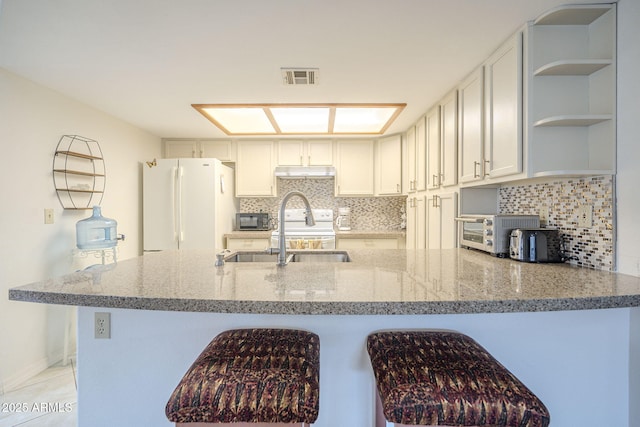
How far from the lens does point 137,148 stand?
3.58 m

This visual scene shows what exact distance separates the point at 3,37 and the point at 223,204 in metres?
2.32

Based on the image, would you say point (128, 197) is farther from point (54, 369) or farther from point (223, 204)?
point (54, 369)

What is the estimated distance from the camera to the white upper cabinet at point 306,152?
402 cm

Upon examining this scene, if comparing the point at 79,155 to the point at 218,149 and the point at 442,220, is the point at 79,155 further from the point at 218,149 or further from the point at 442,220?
the point at 442,220

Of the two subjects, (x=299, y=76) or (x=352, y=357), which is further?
(x=299, y=76)

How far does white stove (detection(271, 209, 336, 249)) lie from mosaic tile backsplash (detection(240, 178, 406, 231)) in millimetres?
303

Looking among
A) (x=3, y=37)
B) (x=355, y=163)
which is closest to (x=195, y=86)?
(x=3, y=37)

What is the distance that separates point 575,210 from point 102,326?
2320mm

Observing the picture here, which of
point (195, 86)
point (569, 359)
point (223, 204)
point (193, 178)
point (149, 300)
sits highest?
point (195, 86)

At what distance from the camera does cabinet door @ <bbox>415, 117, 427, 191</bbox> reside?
310cm

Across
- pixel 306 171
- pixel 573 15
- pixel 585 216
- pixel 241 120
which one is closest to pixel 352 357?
pixel 585 216

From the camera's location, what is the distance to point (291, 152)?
13.2 feet

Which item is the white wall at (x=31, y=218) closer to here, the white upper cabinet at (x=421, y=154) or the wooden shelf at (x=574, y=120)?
the white upper cabinet at (x=421, y=154)

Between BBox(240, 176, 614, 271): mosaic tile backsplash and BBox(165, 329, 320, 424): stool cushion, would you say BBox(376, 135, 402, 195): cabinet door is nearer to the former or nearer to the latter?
BBox(240, 176, 614, 271): mosaic tile backsplash
